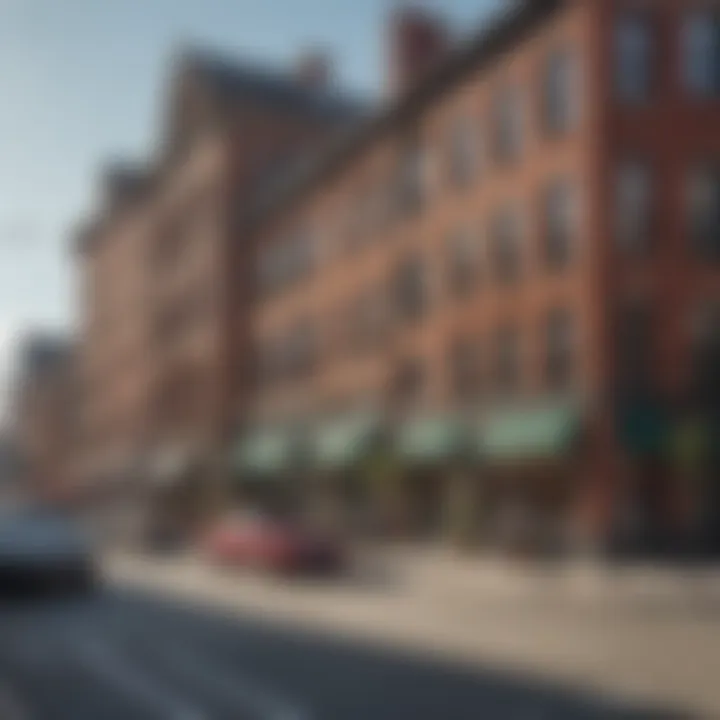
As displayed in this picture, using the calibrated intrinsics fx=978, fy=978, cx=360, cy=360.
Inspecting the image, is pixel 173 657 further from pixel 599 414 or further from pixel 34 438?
pixel 599 414

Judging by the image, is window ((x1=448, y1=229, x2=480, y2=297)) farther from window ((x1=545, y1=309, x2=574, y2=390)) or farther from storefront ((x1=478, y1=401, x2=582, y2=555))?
storefront ((x1=478, y1=401, x2=582, y2=555))

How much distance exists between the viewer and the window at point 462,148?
2116cm

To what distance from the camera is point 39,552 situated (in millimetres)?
13320

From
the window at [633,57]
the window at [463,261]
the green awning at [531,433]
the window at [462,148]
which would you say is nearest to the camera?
the window at [633,57]

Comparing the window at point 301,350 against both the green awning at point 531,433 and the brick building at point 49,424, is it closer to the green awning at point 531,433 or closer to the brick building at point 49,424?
the brick building at point 49,424

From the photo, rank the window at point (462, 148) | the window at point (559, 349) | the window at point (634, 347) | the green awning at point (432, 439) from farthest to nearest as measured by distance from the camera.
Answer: the window at point (462, 148) → the window at point (559, 349) → the green awning at point (432, 439) → the window at point (634, 347)

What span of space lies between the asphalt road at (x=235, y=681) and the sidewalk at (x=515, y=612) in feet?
2.13

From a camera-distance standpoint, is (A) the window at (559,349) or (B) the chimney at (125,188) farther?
(A) the window at (559,349)

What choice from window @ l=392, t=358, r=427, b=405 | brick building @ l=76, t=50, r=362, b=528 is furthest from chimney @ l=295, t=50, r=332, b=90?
window @ l=392, t=358, r=427, b=405

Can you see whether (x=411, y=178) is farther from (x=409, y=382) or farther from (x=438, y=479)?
(x=438, y=479)

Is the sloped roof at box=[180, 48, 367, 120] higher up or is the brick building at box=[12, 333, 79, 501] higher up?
the sloped roof at box=[180, 48, 367, 120]

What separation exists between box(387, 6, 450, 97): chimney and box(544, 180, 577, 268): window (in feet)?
13.7

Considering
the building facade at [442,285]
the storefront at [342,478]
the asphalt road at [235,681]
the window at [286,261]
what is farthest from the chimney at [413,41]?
the asphalt road at [235,681]

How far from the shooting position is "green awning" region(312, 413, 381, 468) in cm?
1468
